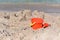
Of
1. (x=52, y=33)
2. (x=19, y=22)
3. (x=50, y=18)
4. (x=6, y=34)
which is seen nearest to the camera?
(x=52, y=33)

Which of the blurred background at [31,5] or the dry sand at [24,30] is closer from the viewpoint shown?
the dry sand at [24,30]

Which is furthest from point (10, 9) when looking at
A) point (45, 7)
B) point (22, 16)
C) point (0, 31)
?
point (0, 31)

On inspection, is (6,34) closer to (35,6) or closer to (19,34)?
(19,34)

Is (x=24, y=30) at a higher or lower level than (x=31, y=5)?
higher

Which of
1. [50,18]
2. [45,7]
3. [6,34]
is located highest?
[6,34]

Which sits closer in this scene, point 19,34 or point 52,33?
point 52,33

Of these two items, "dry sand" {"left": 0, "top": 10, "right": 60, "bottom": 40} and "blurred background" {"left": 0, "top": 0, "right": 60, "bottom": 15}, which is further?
"blurred background" {"left": 0, "top": 0, "right": 60, "bottom": 15}

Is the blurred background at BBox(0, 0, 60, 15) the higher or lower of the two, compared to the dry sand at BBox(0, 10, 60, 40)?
lower

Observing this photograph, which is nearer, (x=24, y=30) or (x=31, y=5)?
(x=24, y=30)

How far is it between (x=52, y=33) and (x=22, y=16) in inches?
132

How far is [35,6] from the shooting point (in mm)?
14148

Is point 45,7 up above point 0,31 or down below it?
below

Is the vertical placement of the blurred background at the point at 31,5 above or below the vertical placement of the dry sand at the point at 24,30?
below

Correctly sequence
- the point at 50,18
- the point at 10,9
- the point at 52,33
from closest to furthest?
1. the point at 52,33
2. the point at 50,18
3. the point at 10,9
